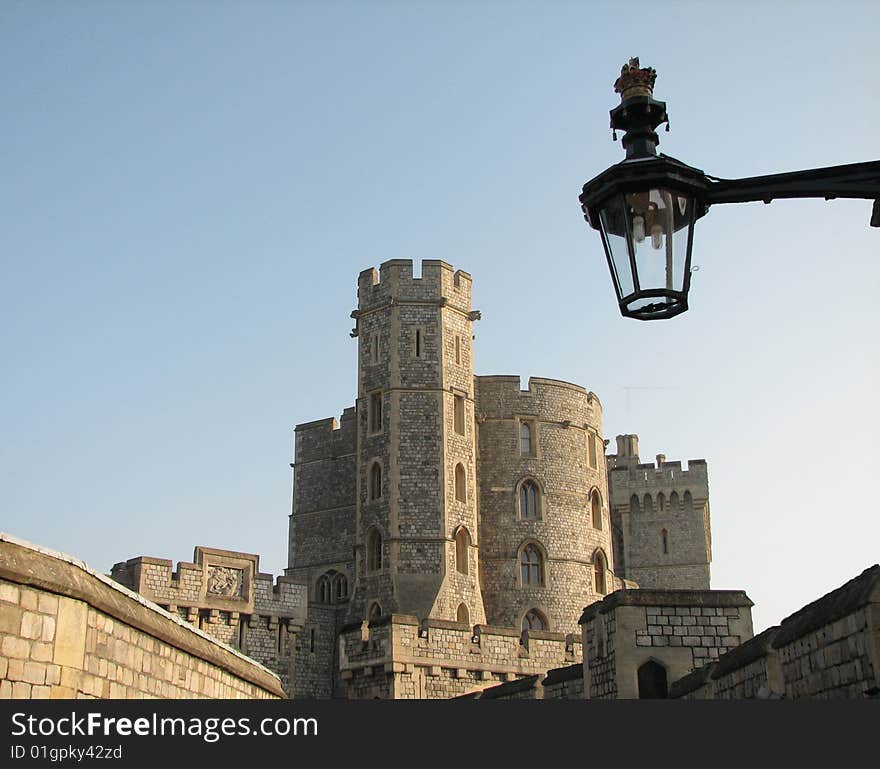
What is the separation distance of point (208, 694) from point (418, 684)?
55.4 ft

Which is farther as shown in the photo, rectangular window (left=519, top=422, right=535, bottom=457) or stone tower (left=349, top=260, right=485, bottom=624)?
rectangular window (left=519, top=422, right=535, bottom=457)

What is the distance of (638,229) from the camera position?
14.7ft

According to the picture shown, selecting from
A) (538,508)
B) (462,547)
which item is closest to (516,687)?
(462,547)

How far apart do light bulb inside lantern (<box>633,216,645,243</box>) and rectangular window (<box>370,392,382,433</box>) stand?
100 ft

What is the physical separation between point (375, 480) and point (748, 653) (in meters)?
25.5

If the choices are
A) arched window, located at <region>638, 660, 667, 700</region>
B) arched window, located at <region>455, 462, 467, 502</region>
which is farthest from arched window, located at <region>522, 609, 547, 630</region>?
arched window, located at <region>638, 660, 667, 700</region>

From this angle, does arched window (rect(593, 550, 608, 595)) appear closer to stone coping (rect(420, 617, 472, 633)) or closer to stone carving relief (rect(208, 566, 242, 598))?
stone coping (rect(420, 617, 472, 633))

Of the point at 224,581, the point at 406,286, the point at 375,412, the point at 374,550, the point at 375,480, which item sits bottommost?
the point at 224,581

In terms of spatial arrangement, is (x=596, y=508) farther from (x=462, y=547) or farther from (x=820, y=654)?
(x=820, y=654)

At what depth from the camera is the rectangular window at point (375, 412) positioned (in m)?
35.0

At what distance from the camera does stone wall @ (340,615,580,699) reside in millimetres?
27547

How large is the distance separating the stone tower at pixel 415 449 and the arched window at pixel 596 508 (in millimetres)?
5348

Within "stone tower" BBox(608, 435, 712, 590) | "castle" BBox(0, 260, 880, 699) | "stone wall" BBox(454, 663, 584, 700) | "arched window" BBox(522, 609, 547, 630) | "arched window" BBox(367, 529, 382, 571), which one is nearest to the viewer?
"stone wall" BBox(454, 663, 584, 700)

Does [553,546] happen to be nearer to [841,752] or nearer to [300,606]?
[300,606]
